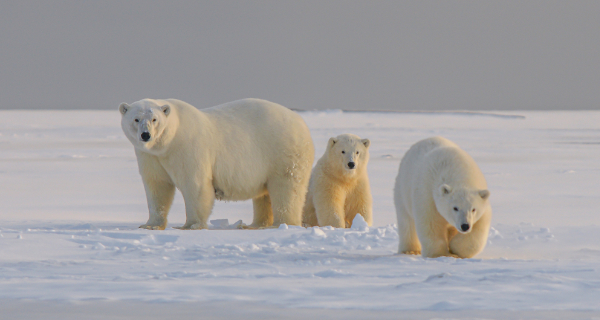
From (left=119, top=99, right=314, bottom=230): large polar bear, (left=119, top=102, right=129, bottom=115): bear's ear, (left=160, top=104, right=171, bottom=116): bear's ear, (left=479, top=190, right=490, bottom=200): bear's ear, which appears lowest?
(left=479, top=190, right=490, bottom=200): bear's ear

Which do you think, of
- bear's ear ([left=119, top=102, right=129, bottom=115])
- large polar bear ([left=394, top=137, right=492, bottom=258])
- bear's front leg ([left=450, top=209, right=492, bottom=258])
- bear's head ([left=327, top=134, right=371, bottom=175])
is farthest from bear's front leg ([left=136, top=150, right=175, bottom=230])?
bear's front leg ([left=450, top=209, right=492, bottom=258])

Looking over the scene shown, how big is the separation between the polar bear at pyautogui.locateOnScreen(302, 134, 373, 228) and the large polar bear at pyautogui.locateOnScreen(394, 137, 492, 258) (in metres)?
1.61

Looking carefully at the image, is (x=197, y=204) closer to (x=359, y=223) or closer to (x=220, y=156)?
(x=220, y=156)

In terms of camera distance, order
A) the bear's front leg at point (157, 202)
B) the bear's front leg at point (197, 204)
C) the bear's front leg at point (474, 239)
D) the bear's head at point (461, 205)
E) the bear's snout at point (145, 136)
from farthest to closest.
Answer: the bear's front leg at point (157, 202) → the bear's front leg at point (197, 204) → the bear's snout at point (145, 136) → the bear's front leg at point (474, 239) → the bear's head at point (461, 205)

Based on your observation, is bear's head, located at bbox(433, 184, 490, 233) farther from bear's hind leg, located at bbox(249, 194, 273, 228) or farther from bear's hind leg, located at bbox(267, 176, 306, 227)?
bear's hind leg, located at bbox(249, 194, 273, 228)

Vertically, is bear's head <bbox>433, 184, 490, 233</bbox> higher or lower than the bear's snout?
lower

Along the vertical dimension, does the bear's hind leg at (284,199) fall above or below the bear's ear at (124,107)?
below

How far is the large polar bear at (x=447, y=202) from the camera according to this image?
4.33 metres

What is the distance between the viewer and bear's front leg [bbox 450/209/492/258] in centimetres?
458

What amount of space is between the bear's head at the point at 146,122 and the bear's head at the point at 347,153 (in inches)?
60.1

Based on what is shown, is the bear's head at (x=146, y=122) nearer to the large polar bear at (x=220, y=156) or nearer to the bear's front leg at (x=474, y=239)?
the large polar bear at (x=220, y=156)

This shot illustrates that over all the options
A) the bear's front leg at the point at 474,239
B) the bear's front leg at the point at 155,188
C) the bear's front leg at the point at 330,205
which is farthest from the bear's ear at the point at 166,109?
the bear's front leg at the point at 474,239

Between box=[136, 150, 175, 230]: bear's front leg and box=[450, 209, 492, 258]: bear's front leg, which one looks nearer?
box=[450, 209, 492, 258]: bear's front leg

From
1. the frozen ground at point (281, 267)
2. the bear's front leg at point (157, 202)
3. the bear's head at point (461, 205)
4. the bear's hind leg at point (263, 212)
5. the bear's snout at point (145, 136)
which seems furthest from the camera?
the bear's hind leg at point (263, 212)
